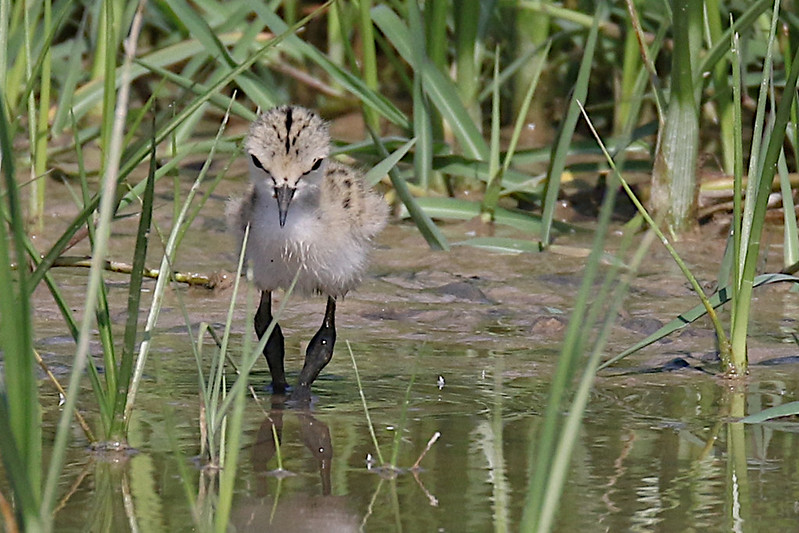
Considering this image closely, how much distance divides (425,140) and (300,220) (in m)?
1.88

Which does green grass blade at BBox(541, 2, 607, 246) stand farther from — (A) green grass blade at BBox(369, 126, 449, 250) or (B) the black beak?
(B) the black beak

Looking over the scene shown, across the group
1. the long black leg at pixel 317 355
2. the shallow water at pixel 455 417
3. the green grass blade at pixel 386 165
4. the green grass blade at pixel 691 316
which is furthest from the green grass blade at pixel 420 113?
the green grass blade at pixel 691 316

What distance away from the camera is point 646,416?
3557 millimetres

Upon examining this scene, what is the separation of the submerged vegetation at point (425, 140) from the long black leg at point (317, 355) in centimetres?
24

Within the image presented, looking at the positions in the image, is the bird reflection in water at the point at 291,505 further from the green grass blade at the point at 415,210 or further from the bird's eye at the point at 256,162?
the green grass blade at the point at 415,210

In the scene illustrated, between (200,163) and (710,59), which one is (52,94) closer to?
(200,163)

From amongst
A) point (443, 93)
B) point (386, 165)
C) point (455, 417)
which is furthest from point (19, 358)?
point (443, 93)

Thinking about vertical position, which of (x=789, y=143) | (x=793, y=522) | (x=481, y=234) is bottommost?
(x=793, y=522)

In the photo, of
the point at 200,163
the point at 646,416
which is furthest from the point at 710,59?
the point at 200,163

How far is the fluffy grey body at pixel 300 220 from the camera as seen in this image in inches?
148

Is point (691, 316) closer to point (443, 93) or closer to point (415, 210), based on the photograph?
point (415, 210)

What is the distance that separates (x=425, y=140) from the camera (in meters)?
5.70

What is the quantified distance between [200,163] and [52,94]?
1.12m

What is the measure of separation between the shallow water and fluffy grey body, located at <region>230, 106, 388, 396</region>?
245mm
